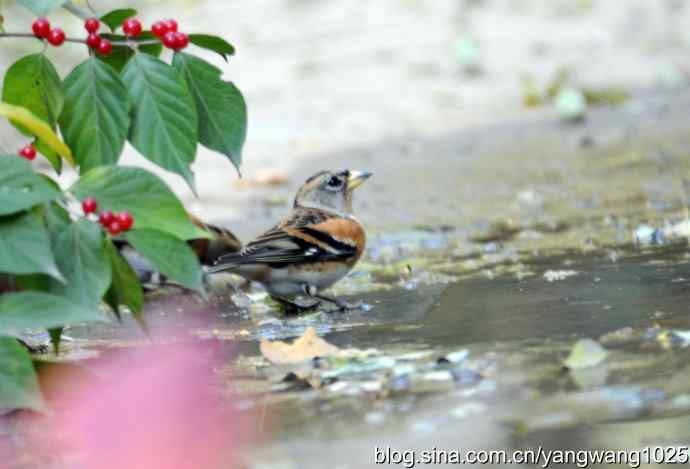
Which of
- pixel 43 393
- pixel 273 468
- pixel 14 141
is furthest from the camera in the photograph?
pixel 14 141

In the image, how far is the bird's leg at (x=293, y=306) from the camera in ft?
20.3

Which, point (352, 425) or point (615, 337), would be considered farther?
point (615, 337)

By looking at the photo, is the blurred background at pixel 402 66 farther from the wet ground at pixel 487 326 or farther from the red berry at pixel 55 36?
the red berry at pixel 55 36

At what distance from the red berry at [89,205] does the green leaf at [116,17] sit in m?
0.70

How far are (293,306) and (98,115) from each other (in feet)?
6.65

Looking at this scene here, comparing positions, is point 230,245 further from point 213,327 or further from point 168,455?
point 168,455

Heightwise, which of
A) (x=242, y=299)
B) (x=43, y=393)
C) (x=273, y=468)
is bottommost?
(x=273, y=468)

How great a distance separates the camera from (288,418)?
3.97 metres

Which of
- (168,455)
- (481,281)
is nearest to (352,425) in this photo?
(168,455)

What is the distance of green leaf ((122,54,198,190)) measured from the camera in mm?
4527

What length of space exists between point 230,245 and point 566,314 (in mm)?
2434

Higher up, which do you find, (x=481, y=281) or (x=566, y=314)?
(x=481, y=281)

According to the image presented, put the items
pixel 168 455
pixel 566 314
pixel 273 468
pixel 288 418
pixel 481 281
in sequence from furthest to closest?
1. pixel 481 281
2. pixel 566 314
3. pixel 288 418
4. pixel 168 455
5. pixel 273 468

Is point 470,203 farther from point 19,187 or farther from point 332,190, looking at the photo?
point 19,187
